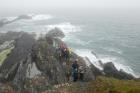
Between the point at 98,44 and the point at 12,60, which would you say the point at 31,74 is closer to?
the point at 12,60

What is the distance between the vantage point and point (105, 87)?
68.1ft

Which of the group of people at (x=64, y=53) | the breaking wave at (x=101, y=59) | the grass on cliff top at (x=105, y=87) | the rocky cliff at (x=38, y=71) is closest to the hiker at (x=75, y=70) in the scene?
the rocky cliff at (x=38, y=71)

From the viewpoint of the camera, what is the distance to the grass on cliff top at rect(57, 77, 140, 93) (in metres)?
19.2

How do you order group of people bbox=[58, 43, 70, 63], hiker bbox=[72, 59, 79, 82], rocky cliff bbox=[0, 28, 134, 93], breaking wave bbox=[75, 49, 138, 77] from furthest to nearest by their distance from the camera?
breaking wave bbox=[75, 49, 138, 77]
group of people bbox=[58, 43, 70, 63]
rocky cliff bbox=[0, 28, 134, 93]
hiker bbox=[72, 59, 79, 82]

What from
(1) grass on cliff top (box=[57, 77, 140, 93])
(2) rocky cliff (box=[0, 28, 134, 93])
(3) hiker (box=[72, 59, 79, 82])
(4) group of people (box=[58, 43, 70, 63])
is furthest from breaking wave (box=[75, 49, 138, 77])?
(1) grass on cliff top (box=[57, 77, 140, 93])

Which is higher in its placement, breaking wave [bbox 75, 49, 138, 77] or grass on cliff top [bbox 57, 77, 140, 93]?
grass on cliff top [bbox 57, 77, 140, 93]

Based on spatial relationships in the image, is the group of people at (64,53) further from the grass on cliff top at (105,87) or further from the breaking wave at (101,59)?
the breaking wave at (101,59)

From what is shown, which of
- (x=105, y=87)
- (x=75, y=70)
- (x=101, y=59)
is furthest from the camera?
(x=101, y=59)

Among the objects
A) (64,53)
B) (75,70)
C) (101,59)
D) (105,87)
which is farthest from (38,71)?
(101,59)

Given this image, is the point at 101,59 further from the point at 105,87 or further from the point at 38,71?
the point at 105,87

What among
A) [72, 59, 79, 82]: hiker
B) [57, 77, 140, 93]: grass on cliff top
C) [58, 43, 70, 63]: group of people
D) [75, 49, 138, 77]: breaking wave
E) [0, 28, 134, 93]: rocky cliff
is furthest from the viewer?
[75, 49, 138, 77]: breaking wave

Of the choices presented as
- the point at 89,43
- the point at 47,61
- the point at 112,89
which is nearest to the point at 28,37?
the point at 47,61

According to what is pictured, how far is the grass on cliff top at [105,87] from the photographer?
19.2 m

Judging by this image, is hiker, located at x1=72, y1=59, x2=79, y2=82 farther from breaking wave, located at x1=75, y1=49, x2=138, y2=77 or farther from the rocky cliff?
breaking wave, located at x1=75, y1=49, x2=138, y2=77
